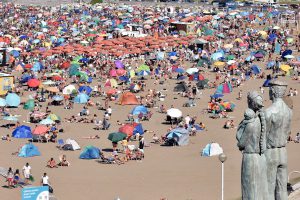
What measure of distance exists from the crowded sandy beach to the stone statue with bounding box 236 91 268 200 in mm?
279

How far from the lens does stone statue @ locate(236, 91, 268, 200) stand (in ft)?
23.1

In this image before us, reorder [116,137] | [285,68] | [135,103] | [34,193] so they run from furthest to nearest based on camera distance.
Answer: [285,68], [135,103], [116,137], [34,193]

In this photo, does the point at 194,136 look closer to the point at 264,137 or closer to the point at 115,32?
the point at 264,137

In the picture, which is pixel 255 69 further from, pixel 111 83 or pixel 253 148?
pixel 253 148

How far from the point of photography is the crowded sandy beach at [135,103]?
1892cm

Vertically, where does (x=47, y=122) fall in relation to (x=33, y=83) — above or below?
above

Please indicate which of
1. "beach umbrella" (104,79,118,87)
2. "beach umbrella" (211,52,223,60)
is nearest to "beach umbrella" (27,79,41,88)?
"beach umbrella" (104,79,118,87)

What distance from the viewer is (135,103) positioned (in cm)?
3027

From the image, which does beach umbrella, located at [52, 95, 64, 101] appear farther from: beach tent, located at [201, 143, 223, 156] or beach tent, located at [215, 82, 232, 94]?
beach tent, located at [201, 143, 223, 156]

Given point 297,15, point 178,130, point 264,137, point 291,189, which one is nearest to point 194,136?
point 178,130

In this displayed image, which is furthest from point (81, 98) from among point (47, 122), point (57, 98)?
point (47, 122)

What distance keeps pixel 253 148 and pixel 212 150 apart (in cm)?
1437

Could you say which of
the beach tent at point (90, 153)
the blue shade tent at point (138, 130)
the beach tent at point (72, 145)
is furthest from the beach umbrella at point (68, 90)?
the beach tent at point (90, 153)

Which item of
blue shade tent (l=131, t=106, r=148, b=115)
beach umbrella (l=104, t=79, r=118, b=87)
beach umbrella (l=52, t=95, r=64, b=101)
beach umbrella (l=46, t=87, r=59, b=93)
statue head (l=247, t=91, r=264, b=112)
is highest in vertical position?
statue head (l=247, t=91, r=264, b=112)
